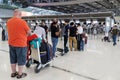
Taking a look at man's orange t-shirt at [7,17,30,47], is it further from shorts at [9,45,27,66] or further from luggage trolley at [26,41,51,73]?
luggage trolley at [26,41,51,73]

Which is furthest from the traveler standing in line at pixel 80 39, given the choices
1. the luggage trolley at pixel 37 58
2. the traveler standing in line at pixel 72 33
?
the luggage trolley at pixel 37 58

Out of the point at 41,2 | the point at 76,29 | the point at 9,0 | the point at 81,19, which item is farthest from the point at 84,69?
the point at 41,2

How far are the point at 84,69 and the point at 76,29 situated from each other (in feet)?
10.8

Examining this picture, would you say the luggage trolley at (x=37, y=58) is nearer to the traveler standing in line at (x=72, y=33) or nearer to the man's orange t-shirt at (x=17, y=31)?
the man's orange t-shirt at (x=17, y=31)

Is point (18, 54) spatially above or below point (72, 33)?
above

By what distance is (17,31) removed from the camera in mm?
3961

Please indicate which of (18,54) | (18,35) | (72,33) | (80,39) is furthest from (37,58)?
(80,39)

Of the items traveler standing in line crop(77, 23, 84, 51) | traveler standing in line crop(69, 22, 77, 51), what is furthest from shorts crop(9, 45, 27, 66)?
traveler standing in line crop(77, 23, 84, 51)

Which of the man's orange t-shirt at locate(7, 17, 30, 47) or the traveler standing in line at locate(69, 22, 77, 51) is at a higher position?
the man's orange t-shirt at locate(7, 17, 30, 47)

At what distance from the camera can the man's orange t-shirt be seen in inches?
156

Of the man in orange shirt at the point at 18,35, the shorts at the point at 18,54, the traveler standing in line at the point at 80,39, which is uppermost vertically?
the man in orange shirt at the point at 18,35

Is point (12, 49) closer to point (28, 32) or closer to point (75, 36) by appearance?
point (28, 32)

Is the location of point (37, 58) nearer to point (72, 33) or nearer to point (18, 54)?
point (18, 54)

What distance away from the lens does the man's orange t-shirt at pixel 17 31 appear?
3959mm
